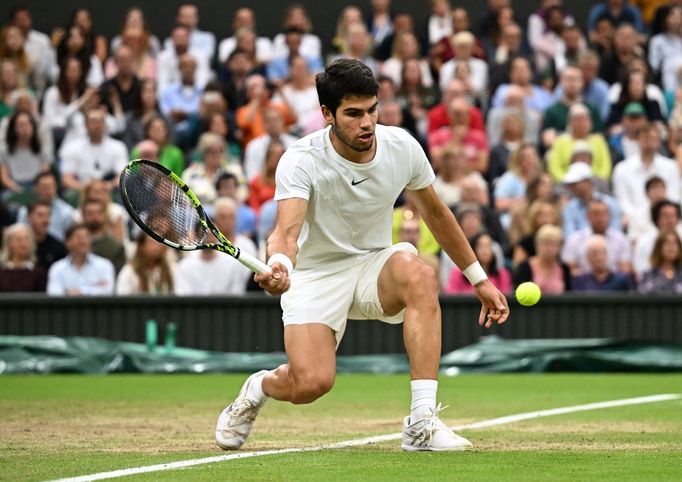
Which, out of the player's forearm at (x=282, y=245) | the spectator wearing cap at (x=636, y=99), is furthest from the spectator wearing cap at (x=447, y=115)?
the player's forearm at (x=282, y=245)

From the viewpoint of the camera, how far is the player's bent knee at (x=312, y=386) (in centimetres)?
706

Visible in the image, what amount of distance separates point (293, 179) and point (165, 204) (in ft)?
2.18

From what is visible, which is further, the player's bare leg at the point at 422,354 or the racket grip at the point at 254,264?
the player's bare leg at the point at 422,354

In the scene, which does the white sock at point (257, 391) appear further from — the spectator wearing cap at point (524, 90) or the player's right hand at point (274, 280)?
the spectator wearing cap at point (524, 90)

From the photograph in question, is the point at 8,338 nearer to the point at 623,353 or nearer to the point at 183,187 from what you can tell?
the point at 623,353

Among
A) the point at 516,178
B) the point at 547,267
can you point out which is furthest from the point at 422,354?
the point at 516,178

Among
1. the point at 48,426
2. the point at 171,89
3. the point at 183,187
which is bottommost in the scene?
the point at 48,426

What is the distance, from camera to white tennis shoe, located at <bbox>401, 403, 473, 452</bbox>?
→ 6891 millimetres

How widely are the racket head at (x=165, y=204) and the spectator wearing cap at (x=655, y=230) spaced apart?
8.06m

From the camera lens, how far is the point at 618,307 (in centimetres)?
1367

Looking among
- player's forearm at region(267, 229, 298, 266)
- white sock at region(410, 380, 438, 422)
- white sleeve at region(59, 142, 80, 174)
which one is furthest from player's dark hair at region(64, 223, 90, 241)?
white sock at region(410, 380, 438, 422)

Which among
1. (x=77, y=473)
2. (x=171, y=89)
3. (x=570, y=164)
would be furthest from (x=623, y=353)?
(x=77, y=473)

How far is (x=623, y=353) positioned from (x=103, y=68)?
8.56 metres

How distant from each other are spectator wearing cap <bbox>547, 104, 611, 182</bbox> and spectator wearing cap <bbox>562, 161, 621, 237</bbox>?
0.58m
